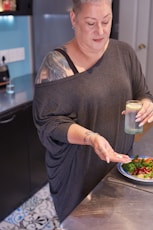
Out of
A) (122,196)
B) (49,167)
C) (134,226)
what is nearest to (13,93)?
(49,167)

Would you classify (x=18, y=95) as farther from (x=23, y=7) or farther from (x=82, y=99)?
(x=82, y=99)

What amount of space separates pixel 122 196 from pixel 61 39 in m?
1.92

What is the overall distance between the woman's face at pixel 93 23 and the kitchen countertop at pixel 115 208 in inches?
19.1

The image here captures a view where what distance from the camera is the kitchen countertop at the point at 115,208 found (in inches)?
33.7

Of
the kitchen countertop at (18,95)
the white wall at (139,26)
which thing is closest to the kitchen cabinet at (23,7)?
the kitchen countertop at (18,95)

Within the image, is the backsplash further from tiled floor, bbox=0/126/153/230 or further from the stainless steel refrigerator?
tiled floor, bbox=0/126/153/230

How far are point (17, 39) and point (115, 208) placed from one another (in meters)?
2.06

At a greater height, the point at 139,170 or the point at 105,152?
the point at 105,152

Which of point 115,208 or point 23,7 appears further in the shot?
point 23,7

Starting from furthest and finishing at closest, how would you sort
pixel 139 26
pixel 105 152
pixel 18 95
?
pixel 139 26
pixel 18 95
pixel 105 152

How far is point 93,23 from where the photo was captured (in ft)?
3.50

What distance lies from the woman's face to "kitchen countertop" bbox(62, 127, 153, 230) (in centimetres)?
49

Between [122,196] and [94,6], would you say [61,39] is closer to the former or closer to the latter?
[94,6]

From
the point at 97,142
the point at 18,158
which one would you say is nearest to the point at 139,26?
the point at 18,158
